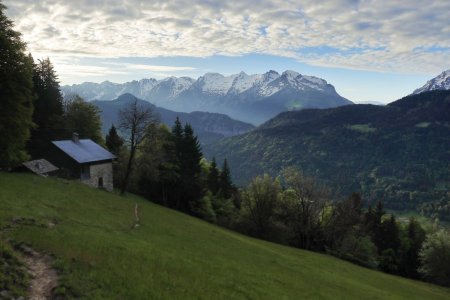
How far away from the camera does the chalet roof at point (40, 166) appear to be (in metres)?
52.1

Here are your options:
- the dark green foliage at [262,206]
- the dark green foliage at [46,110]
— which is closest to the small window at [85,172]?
the dark green foliage at [46,110]

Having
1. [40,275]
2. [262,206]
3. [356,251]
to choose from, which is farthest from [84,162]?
[356,251]

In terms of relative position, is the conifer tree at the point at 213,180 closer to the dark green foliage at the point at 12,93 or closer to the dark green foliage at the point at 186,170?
the dark green foliage at the point at 186,170

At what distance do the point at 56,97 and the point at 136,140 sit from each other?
3081 cm

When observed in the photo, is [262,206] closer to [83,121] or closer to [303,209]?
[303,209]

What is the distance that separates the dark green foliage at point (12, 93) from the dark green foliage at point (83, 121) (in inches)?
1290

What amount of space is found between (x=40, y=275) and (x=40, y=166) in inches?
1600

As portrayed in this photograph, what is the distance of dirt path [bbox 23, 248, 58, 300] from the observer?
15.6 metres

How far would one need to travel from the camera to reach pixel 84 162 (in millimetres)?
59969

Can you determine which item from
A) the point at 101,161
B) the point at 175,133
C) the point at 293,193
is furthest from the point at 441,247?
the point at 101,161

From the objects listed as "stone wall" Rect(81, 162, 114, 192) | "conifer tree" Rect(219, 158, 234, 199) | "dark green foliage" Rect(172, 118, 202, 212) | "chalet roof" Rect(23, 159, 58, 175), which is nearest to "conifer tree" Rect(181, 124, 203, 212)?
"dark green foliage" Rect(172, 118, 202, 212)

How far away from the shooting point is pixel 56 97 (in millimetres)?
81250

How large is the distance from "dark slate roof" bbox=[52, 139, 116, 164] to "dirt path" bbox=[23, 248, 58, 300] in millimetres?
41910

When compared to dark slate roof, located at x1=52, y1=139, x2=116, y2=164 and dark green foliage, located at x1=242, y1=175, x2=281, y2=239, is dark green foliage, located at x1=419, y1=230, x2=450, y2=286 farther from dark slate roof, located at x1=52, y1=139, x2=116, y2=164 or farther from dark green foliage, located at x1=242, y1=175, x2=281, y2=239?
dark slate roof, located at x1=52, y1=139, x2=116, y2=164
